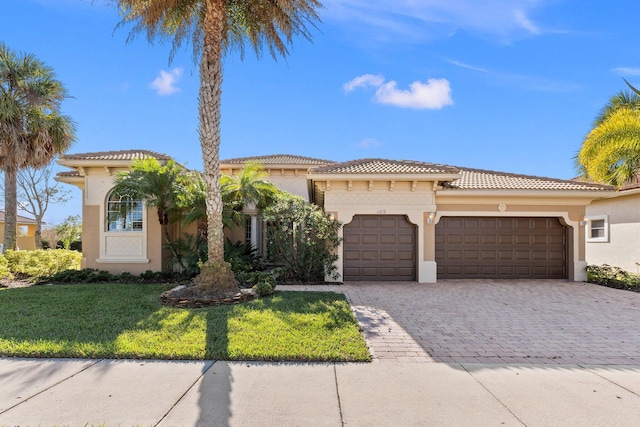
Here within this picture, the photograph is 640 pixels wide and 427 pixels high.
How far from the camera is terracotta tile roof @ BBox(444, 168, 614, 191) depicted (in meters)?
12.2

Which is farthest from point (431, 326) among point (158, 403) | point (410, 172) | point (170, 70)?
point (170, 70)

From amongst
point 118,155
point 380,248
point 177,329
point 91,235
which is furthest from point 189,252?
point 380,248

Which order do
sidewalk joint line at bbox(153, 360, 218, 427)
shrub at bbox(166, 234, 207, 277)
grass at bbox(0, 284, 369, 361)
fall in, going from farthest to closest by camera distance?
1. shrub at bbox(166, 234, 207, 277)
2. grass at bbox(0, 284, 369, 361)
3. sidewalk joint line at bbox(153, 360, 218, 427)

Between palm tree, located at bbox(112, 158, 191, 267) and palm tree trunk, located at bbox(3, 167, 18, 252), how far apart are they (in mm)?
6248

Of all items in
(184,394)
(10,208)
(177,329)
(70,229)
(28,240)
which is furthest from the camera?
(70,229)

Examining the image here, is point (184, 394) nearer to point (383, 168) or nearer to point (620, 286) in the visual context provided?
point (383, 168)

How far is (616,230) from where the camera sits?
47.8 ft

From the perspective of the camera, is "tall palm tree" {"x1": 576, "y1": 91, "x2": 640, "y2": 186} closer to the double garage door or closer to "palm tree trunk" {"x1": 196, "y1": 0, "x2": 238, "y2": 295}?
the double garage door

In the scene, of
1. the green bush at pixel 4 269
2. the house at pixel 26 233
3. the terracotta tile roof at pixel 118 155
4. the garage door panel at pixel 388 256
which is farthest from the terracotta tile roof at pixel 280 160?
the house at pixel 26 233

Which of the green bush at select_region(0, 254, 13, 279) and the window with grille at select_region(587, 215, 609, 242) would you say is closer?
the green bush at select_region(0, 254, 13, 279)

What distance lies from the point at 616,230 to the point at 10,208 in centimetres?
2554

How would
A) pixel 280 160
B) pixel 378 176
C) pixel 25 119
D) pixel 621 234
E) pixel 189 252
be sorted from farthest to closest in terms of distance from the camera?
pixel 280 160
pixel 621 234
pixel 25 119
pixel 189 252
pixel 378 176

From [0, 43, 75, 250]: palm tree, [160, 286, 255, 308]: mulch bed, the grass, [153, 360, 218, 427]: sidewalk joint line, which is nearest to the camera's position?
[153, 360, 218, 427]: sidewalk joint line

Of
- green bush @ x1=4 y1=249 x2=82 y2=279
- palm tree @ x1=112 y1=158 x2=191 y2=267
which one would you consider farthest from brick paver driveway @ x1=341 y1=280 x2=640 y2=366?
green bush @ x1=4 y1=249 x2=82 y2=279
